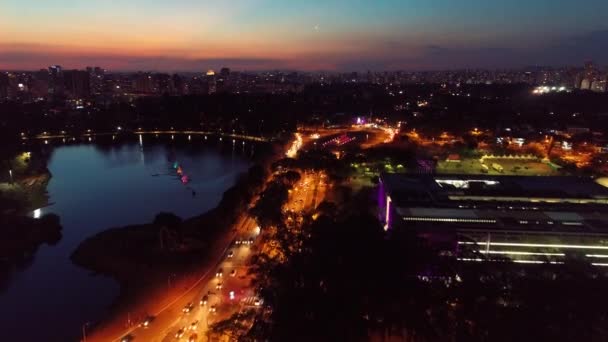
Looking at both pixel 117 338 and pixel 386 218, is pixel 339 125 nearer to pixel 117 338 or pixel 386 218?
pixel 386 218

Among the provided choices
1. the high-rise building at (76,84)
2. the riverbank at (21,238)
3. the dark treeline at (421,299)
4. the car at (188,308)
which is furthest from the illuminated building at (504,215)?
the high-rise building at (76,84)

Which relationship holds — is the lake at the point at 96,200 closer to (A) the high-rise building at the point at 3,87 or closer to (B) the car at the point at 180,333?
(B) the car at the point at 180,333

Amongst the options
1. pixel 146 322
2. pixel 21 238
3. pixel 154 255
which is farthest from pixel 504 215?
pixel 21 238

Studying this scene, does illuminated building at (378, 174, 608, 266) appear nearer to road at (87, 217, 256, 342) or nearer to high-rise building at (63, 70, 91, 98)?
road at (87, 217, 256, 342)

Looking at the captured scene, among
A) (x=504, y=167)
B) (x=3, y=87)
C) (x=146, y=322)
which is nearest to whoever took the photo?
(x=146, y=322)

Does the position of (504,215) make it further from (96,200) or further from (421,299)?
(96,200)

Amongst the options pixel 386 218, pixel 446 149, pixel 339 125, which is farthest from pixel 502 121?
pixel 386 218

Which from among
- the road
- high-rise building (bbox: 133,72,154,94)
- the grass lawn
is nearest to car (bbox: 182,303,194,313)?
the road
